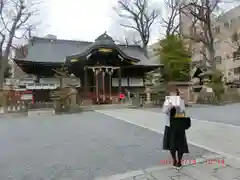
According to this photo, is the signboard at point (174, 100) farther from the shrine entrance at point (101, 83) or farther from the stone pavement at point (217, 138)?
the shrine entrance at point (101, 83)

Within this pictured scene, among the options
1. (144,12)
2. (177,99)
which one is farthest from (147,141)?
(144,12)

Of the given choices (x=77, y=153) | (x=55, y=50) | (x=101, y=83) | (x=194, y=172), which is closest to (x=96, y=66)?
(x=101, y=83)

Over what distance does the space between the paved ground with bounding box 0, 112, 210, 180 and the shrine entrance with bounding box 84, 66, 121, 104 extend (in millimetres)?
10477

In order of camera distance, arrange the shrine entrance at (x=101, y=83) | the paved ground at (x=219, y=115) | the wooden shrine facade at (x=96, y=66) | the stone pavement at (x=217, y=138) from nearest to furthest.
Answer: the stone pavement at (x=217, y=138)
the paved ground at (x=219, y=115)
the wooden shrine facade at (x=96, y=66)
the shrine entrance at (x=101, y=83)

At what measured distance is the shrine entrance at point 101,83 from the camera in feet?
59.2

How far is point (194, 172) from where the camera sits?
374 cm

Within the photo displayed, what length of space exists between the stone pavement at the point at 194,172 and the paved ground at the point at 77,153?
275 millimetres

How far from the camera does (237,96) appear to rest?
2031 centimetres

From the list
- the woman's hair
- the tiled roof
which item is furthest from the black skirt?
the tiled roof

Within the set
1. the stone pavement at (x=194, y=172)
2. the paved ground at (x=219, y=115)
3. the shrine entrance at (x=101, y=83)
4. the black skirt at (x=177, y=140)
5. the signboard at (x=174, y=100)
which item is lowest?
the stone pavement at (x=194, y=172)

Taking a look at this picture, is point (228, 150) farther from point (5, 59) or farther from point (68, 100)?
point (5, 59)

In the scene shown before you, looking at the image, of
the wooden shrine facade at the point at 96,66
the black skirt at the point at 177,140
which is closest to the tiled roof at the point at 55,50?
the wooden shrine facade at the point at 96,66

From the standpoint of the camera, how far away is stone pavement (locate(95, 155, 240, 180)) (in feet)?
11.6

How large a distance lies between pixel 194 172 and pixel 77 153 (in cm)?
253
